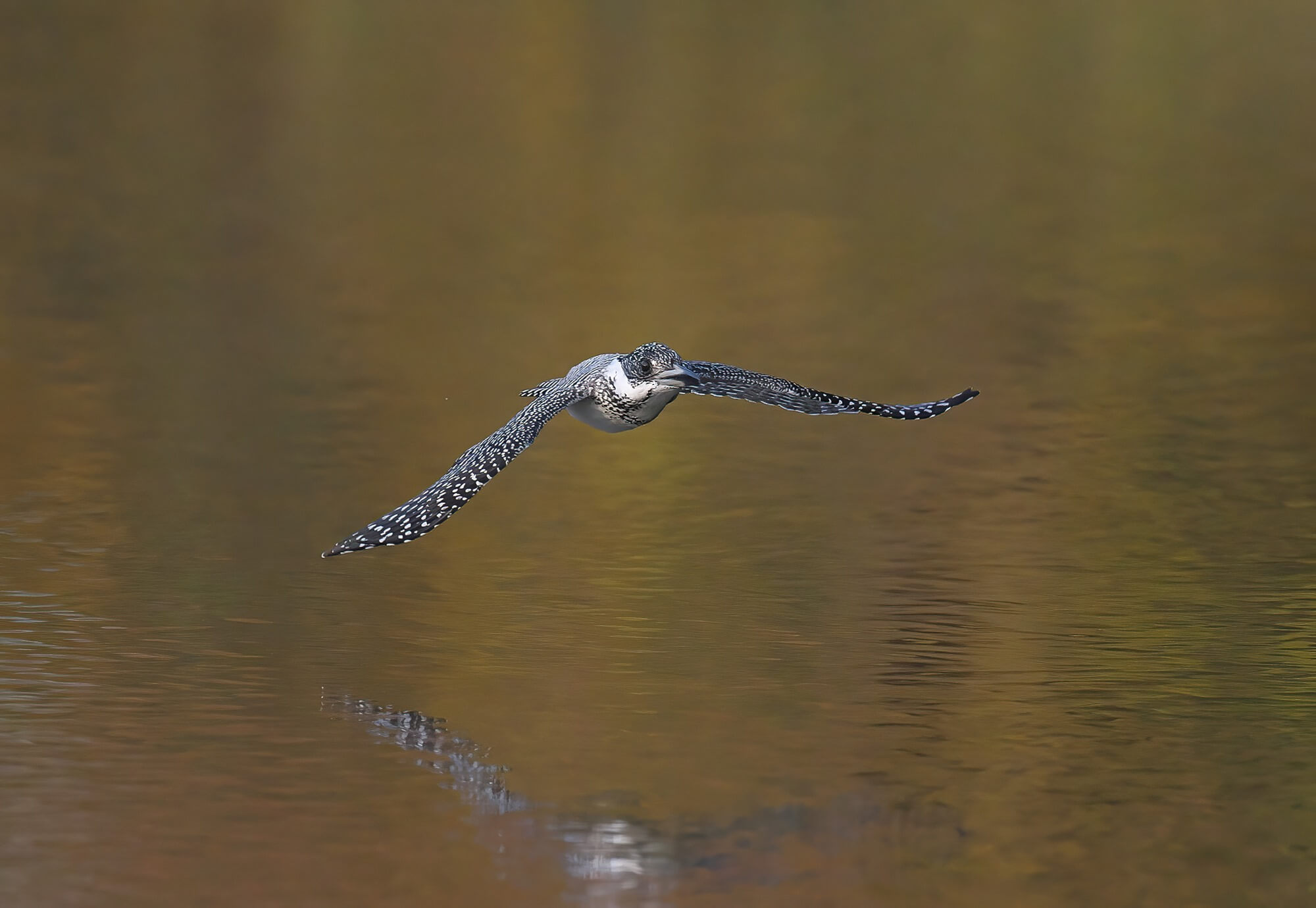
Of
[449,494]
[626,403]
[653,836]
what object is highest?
[626,403]

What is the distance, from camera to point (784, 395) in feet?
38.1

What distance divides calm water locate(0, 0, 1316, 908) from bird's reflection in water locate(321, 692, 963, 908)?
0.03 meters

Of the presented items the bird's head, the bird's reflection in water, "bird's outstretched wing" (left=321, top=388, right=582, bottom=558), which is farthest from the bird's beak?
the bird's reflection in water

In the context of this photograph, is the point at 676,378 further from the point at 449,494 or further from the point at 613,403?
the point at 449,494

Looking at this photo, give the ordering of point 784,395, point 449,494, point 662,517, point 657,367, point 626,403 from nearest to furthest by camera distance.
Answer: point 449,494 → point 657,367 → point 626,403 → point 784,395 → point 662,517

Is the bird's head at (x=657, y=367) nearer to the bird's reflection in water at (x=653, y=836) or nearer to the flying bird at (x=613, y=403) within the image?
the flying bird at (x=613, y=403)

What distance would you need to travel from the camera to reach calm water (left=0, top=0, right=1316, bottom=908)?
870 centimetres

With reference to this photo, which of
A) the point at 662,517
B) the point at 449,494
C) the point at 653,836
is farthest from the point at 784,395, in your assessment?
the point at 653,836

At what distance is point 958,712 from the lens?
10398mm

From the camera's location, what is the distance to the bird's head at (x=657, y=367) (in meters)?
11.0

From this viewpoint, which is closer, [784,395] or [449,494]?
[449,494]

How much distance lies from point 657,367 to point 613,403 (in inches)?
16.1

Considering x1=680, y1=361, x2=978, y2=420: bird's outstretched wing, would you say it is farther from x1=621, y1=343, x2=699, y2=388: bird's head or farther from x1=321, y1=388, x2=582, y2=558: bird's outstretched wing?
x1=321, y1=388, x2=582, y2=558: bird's outstretched wing

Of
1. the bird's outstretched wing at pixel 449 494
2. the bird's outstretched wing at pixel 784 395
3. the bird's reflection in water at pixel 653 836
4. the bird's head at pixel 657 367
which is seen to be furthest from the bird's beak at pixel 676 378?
the bird's reflection in water at pixel 653 836
